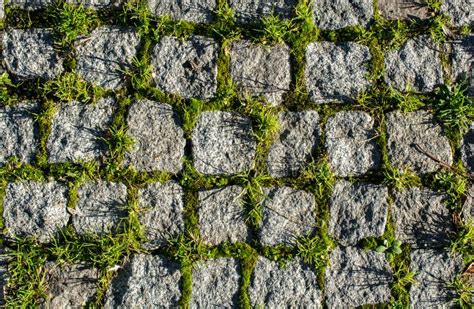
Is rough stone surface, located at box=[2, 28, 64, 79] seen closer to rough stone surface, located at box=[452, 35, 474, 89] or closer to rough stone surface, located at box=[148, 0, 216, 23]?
rough stone surface, located at box=[148, 0, 216, 23]

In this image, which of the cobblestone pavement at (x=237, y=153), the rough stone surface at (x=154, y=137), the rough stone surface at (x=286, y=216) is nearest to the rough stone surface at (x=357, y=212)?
the cobblestone pavement at (x=237, y=153)

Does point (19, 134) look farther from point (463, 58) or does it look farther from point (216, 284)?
point (463, 58)

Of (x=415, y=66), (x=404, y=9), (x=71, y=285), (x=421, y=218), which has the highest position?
(x=404, y=9)

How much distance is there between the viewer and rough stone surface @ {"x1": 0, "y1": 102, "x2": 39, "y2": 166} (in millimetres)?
3424

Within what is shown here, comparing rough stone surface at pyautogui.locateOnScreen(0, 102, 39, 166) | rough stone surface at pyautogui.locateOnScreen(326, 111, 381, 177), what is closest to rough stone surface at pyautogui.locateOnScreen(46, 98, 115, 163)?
rough stone surface at pyautogui.locateOnScreen(0, 102, 39, 166)

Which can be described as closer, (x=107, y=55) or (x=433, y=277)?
(x=433, y=277)

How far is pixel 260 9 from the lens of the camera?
11.6ft

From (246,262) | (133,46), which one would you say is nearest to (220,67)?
(133,46)

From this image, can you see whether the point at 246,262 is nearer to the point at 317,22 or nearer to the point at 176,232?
the point at 176,232

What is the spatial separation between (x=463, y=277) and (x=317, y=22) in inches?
71.2

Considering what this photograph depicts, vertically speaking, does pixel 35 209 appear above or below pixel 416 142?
below

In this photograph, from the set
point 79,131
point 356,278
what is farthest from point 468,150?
point 79,131

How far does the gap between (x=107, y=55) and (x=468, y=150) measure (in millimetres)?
2323

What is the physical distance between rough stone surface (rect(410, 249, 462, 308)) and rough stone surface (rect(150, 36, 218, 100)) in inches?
64.6
